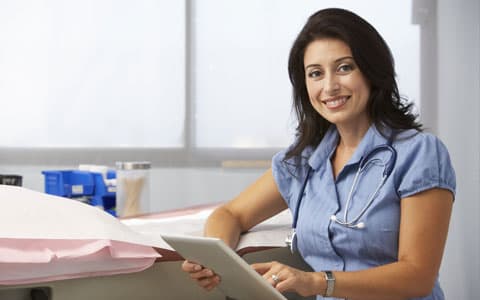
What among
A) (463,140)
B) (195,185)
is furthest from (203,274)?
(195,185)

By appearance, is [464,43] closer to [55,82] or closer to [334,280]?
[334,280]

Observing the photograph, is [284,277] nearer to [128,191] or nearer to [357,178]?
[357,178]

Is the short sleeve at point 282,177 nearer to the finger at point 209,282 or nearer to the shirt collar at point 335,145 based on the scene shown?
the shirt collar at point 335,145

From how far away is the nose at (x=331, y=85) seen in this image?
1.30m

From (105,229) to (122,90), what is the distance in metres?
2.12

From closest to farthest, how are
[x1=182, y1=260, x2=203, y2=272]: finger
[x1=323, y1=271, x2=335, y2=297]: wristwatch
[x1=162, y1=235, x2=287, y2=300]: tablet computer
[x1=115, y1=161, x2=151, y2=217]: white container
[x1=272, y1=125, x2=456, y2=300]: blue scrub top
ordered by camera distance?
1. [x1=162, y1=235, x2=287, y2=300]: tablet computer
2. [x1=182, y1=260, x2=203, y2=272]: finger
3. [x1=323, y1=271, x2=335, y2=297]: wristwatch
4. [x1=272, y1=125, x2=456, y2=300]: blue scrub top
5. [x1=115, y1=161, x2=151, y2=217]: white container

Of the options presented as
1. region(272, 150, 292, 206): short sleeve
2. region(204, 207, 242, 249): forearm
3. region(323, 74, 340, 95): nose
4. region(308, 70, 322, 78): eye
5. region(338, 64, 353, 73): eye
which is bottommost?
region(204, 207, 242, 249): forearm

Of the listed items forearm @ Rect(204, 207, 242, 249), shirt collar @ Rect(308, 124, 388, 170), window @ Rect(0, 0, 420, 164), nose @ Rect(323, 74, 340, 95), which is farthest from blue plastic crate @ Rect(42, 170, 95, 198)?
window @ Rect(0, 0, 420, 164)

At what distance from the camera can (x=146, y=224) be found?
1.42 m

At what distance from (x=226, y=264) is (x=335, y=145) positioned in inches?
22.8

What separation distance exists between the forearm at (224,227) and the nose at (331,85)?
332 millimetres

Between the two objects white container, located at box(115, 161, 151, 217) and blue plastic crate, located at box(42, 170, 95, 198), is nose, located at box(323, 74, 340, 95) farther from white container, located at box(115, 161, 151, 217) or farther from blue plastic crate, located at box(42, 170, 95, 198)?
blue plastic crate, located at box(42, 170, 95, 198)

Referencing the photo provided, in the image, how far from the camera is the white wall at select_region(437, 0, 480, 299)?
2.15 m

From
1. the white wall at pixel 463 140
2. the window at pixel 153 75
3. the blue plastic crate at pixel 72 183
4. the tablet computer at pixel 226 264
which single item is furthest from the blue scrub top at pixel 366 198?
the window at pixel 153 75
